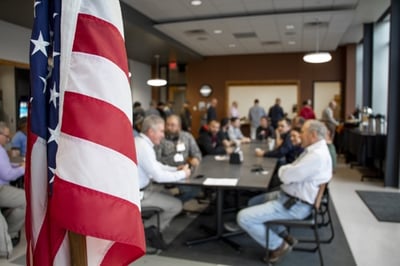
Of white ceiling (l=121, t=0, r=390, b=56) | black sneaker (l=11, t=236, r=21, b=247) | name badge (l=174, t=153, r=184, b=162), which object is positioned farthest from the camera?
white ceiling (l=121, t=0, r=390, b=56)

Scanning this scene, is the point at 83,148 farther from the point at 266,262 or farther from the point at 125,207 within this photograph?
the point at 266,262

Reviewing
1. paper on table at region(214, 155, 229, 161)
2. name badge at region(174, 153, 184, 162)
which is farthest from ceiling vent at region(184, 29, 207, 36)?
name badge at region(174, 153, 184, 162)

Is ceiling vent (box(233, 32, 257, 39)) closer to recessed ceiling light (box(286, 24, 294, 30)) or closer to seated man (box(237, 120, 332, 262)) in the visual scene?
recessed ceiling light (box(286, 24, 294, 30))

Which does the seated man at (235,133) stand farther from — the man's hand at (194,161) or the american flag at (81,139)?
the american flag at (81,139)

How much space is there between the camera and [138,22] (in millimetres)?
7125

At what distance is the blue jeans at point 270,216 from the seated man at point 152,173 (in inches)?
29.1

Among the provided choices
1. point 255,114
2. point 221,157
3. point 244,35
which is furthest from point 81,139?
point 255,114

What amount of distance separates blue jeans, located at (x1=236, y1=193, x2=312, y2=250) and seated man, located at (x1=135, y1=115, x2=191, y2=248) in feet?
2.43

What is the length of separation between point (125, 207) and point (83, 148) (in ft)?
0.66

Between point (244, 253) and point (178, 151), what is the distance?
153 cm

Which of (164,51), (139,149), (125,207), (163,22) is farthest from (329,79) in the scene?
(125,207)

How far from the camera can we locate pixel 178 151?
444cm

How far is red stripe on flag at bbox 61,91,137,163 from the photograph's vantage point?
3.18ft

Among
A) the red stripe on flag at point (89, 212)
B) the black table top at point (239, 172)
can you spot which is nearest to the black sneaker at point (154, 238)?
the black table top at point (239, 172)
